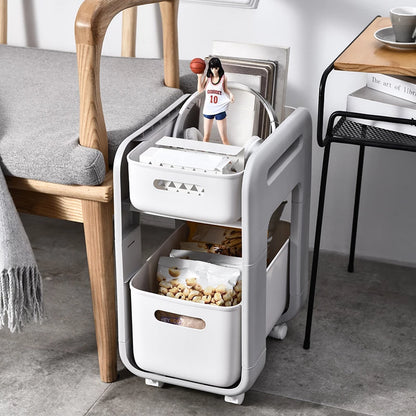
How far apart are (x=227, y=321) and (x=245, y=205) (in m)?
0.23

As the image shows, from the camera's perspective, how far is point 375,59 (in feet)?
4.39

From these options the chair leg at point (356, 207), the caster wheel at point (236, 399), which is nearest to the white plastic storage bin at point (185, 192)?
the caster wheel at point (236, 399)

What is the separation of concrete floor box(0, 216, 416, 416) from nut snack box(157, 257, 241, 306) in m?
0.22

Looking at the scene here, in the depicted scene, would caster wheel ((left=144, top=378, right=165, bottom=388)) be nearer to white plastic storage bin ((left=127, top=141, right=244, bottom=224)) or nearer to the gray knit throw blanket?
the gray knit throw blanket

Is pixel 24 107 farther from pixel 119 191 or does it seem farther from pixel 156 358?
pixel 156 358

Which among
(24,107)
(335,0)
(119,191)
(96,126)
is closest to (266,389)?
(119,191)

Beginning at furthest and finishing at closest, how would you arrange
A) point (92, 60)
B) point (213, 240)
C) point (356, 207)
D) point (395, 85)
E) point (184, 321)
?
point (356, 207) < point (213, 240) < point (395, 85) < point (184, 321) < point (92, 60)

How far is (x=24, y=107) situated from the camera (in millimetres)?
1507

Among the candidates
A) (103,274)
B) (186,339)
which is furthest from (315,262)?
(103,274)

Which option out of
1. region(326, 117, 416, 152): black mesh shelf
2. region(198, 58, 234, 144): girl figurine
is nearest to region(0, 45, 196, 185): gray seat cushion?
region(198, 58, 234, 144): girl figurine

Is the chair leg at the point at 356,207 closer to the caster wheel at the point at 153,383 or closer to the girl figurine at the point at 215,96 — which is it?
the girl figurine at the point at 215,96

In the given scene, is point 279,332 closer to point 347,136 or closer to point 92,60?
point 347,136

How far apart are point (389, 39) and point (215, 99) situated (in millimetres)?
372

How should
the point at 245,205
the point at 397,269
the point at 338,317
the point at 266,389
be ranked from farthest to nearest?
1. the point at 397,269
2. the point at 338,317
3. the point at 266,389
4. the point at 245,205
